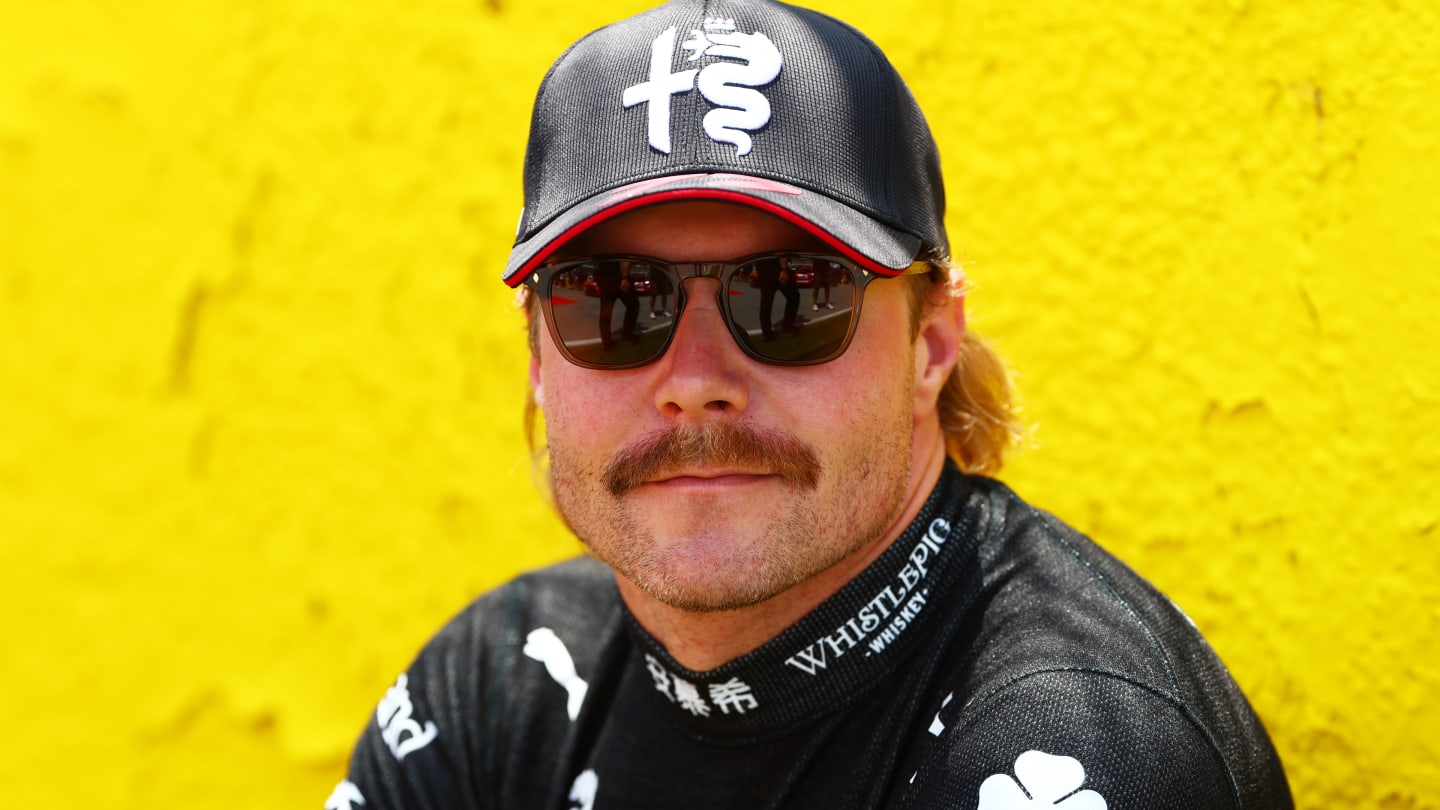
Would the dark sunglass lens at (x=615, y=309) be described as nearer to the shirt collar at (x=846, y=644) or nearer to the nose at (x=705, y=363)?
the nose at (x=705, y=363)

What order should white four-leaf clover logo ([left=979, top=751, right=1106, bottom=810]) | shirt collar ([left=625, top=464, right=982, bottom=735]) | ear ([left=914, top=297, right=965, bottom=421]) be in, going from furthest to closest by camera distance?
1. ear ([left=914, top=297, right=965, bottom=421])
2. shirt collar ([left=625, top=464, right=982, bottom=735])
3. white four-leaf clover logo ([left=979, top=751, right=1106, bottom=810])

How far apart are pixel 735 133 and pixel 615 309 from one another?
0.90ft

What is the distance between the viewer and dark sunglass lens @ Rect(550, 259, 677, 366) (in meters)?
1.59

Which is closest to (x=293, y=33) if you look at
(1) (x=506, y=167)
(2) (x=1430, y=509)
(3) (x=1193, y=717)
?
(1) (x=506, y=167)

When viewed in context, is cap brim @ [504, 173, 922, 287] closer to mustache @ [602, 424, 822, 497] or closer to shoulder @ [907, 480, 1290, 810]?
mustache @ [602, 424, 822, 497]

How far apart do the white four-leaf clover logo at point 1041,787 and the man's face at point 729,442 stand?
1.22 feet

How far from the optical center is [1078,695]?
4.77 feet

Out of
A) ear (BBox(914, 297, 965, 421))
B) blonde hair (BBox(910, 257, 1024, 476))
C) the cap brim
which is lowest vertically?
blonde hair (BBox(910, 257, 1024, 476))

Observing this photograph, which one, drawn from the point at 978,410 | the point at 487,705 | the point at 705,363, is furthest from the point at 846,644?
the point at 487,705

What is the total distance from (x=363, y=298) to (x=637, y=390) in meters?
1.05

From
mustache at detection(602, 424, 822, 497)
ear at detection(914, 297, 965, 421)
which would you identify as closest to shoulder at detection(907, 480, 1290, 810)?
ear at detection(914, 297, 965, 421)

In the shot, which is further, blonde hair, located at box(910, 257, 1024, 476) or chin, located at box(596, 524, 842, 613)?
blonde hair, located at box(910, 257, 1024, 476)

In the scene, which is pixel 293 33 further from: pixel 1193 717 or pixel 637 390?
pixel 1193 717

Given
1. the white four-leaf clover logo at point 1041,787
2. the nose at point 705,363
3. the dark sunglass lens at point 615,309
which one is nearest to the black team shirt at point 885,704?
the white four-leaf clover logo at point 1041,787
